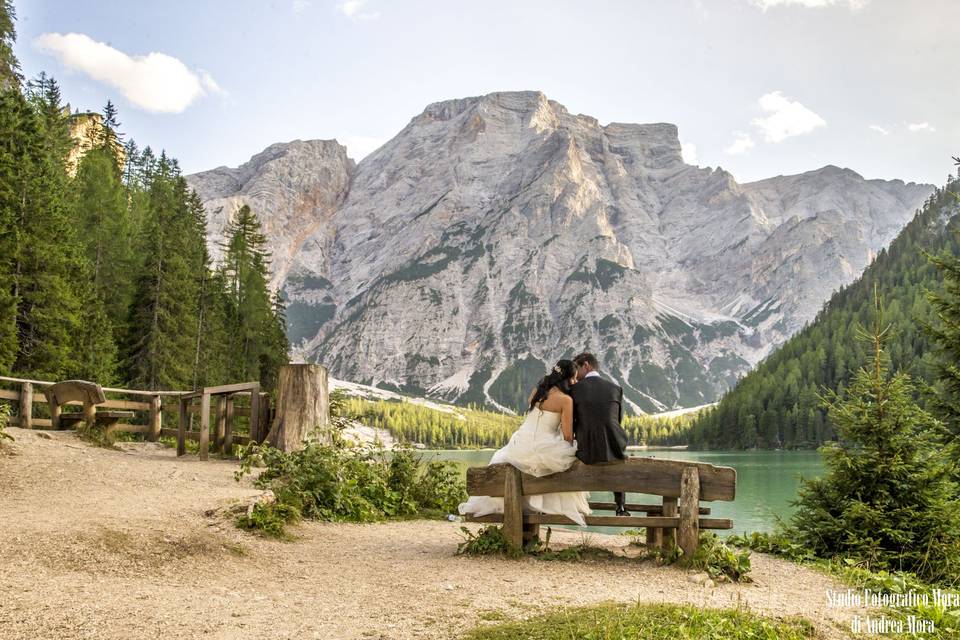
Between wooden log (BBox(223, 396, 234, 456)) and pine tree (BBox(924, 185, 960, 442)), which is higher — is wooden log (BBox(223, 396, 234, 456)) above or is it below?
below

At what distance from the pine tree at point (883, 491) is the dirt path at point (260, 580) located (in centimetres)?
161

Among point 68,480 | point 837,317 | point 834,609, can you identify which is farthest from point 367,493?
point 837,317

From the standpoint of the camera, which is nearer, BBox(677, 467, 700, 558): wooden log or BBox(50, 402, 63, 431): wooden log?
BBox(677, 467, 700, 558): wooden log

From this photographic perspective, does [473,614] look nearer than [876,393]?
Yes

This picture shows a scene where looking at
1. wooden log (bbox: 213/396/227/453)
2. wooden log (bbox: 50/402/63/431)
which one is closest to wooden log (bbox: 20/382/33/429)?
wooden log (bbox: 50/402/63/431)

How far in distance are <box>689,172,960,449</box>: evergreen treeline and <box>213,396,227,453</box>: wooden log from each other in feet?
383

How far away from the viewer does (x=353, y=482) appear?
48.4ft

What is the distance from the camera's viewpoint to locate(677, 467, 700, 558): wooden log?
966 centimetres

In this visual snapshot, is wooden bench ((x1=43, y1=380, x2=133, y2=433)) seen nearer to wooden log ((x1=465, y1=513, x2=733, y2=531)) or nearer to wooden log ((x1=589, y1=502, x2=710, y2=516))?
wooden log ((x1=465, y1=513, x2=733, y2=531))

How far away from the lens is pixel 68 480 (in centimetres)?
1344

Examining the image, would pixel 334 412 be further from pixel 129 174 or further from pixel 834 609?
pixel 129 174

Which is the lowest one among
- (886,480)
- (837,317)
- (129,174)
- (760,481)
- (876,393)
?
(760,481)

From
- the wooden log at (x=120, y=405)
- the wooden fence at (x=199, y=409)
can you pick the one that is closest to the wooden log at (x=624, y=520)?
the wooden fence at (x=199, y=409)

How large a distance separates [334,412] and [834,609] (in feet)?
43.3
